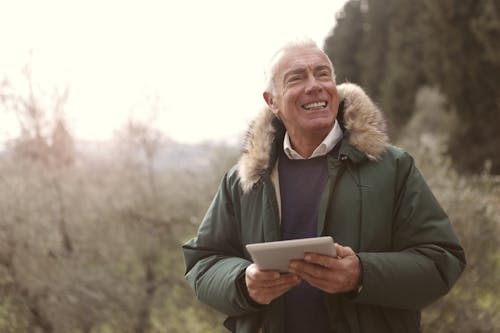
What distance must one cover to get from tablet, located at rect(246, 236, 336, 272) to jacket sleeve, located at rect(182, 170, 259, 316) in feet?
0.97

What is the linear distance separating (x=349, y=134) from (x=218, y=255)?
2.15 ft

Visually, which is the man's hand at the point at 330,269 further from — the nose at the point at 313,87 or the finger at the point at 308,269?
the nose at the point at 313,87

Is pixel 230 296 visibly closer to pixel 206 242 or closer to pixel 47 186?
pixel 206 242

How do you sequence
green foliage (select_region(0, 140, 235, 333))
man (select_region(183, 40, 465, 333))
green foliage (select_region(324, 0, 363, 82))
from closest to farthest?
man (select_region(183, 40, 465, 333))
green foliage (select_region(0, 140, 235, 333))
green foliage (select_region(324, 0, 363, 82))

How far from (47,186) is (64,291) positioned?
71.2 inches

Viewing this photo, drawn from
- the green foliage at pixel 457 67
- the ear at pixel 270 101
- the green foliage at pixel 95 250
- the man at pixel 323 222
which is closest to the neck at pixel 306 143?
the man at pixel 323 222

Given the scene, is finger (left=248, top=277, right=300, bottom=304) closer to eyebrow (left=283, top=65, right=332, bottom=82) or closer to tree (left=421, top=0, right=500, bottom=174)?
eyebrow (left=283, top=65, right=332, bottom=82)

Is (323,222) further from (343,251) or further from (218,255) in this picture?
(218,255)

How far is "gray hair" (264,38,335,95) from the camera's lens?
89.4 inches

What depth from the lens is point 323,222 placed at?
80.7 inches

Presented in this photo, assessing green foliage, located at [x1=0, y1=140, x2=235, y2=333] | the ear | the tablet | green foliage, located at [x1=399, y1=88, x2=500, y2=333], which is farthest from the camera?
green foliage, located at [x1=0, y1=140, x2=235, y2=333]

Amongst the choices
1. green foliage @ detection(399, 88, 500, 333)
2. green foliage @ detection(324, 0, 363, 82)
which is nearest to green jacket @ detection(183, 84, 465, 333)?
green foliage @ detection(399, 88, 500, 333)

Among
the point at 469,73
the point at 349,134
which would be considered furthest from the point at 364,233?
the point at 469,73

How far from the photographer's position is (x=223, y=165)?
29.1 ft
